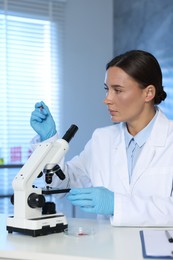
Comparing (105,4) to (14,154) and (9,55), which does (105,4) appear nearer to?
(9,55)

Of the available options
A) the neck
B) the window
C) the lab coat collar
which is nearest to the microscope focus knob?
the lab coat collar

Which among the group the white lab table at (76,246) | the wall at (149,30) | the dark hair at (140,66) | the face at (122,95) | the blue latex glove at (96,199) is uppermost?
the wall at (149,30)

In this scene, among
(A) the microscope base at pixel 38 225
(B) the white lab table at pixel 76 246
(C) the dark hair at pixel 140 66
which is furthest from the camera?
(C) the dark hair at pixel 140 66

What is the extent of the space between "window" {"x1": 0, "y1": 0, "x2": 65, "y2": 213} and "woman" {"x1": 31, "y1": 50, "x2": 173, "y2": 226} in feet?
4.27

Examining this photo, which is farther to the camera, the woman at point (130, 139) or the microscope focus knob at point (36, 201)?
the woman at point (130, 139)

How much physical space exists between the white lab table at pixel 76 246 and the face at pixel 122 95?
0.55 meters

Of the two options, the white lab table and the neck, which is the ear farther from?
the white lab table

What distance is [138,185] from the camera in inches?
60.7

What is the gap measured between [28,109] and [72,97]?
0.39m

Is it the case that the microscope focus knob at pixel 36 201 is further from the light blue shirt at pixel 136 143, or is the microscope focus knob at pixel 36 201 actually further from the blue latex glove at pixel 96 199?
the light blue shirt at pixel 136 143

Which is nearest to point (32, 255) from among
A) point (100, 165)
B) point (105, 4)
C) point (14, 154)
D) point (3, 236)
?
point (3, 236)

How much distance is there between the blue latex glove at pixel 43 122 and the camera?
5.52ft

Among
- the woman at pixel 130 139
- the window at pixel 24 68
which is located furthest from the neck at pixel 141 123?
the window at pixel 24 68

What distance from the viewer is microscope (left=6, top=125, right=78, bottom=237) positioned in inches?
46.6
